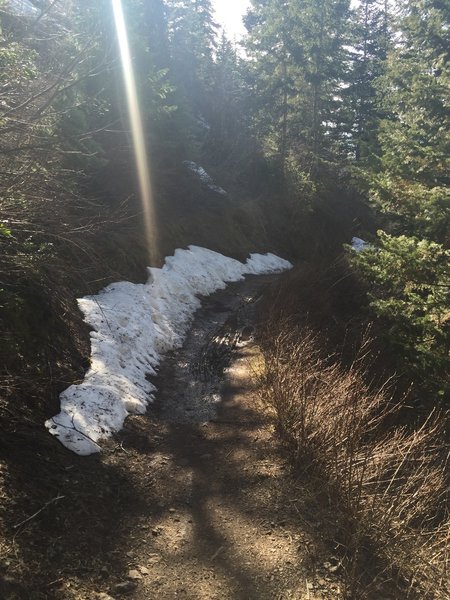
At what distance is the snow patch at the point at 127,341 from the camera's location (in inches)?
232

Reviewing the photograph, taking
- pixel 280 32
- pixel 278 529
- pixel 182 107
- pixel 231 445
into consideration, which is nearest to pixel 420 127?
pixel 231 445

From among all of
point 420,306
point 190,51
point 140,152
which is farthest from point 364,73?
point 420,306

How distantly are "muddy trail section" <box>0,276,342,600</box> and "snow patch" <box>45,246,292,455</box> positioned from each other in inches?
13.6

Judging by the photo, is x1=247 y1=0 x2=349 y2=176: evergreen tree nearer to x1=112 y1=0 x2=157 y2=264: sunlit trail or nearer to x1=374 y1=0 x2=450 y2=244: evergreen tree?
x1=112 y1=0 x2=157 y2=264: sunlit trail

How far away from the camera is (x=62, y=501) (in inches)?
168

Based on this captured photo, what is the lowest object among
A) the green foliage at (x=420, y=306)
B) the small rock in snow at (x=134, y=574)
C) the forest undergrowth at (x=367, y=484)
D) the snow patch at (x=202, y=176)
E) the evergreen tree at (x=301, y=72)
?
the small rock in snow at (x=134, y=574)

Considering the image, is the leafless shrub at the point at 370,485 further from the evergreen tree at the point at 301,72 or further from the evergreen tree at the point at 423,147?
the evergreen tree at the point at 301,72

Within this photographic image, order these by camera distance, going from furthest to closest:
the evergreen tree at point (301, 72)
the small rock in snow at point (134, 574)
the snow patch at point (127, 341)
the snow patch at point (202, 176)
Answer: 1. the evergreen tree at point (301, 72)
2. the snow patch at point (202, 176)
3. the snow patch at point (127, 341)
4. the small rock in snow at point (134, 574)

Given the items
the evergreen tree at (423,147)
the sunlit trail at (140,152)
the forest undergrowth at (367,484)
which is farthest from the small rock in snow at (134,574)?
the sunlit trail at (140,152)

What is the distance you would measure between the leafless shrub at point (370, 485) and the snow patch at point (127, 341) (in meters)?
2.71

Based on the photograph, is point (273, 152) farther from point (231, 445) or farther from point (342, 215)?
point (231, 445)

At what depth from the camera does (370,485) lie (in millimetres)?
4203

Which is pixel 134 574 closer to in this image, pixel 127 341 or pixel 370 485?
Answer: pixel 370 485

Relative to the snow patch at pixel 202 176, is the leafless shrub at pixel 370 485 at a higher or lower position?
lower
